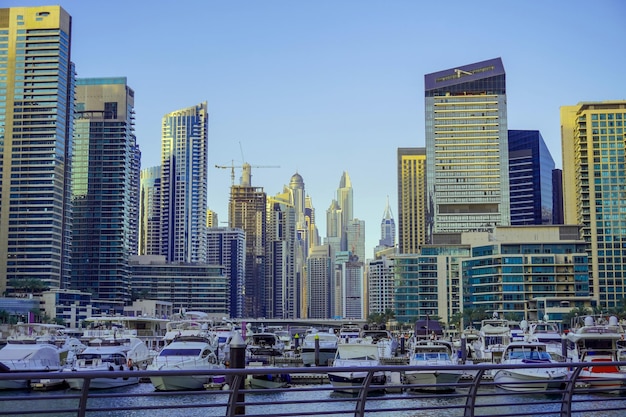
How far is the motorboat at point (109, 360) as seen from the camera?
60344mm

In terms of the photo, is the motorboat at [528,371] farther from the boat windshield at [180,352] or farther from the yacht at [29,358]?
the yacht at [29,358]

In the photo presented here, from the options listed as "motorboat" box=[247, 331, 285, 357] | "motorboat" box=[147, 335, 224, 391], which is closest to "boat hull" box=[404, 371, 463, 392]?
"motorboat" box=[147, 335, 224, 391]

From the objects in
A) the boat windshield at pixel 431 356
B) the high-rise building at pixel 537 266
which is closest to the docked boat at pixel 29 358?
the boat windshield at pixel 431 356

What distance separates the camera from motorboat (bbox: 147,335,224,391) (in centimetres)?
5550

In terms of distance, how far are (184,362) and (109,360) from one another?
8.50 metres

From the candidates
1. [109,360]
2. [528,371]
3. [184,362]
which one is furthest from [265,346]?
[528,371]

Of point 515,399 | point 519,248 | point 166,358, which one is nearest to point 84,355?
point 166,358

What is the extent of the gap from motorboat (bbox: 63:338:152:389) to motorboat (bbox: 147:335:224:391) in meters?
3.11

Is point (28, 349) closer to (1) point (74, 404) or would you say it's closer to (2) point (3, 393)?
(2) point (3, 393)

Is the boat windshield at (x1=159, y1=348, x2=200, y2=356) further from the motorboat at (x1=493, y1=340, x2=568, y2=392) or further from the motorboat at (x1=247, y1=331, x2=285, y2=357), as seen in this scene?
the motorboat at (x1=493, y1=340, x2=568, y2=392)

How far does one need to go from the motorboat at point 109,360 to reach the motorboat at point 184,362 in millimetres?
3111

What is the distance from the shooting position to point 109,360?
213 ft

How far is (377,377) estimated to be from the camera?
5703 cm

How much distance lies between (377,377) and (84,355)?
21.8 m
